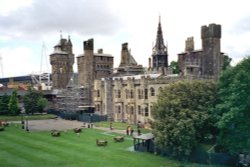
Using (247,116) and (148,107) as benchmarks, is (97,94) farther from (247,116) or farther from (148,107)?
(247,116)

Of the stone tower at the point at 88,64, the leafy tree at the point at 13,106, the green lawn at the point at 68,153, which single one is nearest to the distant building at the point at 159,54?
the stone tower at the point at 88,64

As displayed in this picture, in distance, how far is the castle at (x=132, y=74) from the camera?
221 feet

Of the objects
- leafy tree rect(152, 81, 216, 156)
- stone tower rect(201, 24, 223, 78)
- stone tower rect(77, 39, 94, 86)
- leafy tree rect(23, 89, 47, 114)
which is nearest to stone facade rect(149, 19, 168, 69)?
stone tower rect(201, 24, 223, 78)

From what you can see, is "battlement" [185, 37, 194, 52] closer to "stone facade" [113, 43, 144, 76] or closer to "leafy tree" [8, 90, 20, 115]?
"stone facade" [113, 43, 144, 76]

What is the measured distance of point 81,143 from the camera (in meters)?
50.2

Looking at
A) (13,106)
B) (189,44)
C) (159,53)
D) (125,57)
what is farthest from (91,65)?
(189,44)

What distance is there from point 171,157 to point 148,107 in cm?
2598

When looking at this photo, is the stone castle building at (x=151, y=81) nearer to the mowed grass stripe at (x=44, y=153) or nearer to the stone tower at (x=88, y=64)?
the stone tower at (x=88, y=64)

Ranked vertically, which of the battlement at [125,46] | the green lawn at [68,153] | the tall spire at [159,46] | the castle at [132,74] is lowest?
the green lawn at [68,153]

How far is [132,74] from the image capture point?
87062mm

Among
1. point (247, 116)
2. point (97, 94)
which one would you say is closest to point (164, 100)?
point (247, 116)

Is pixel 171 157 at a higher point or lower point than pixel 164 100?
lower

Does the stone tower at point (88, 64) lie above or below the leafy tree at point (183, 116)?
above

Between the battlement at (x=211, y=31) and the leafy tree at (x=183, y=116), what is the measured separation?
83.0ft
